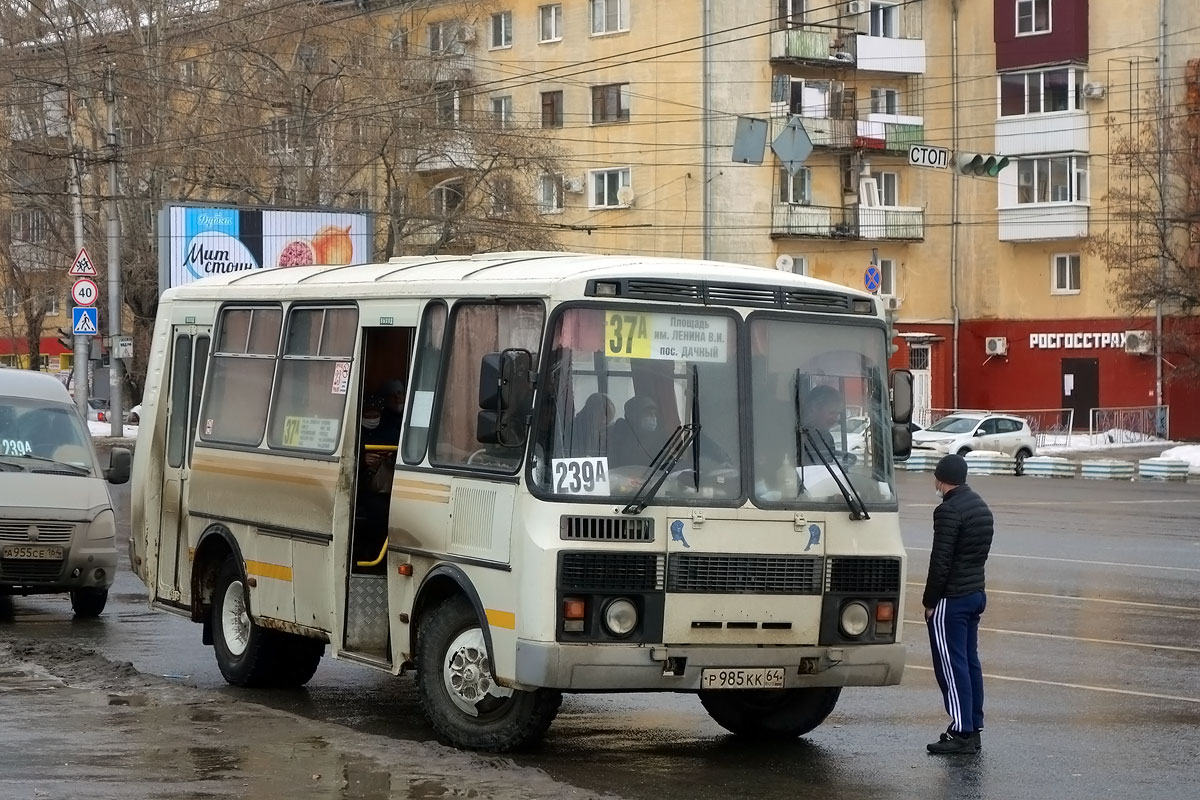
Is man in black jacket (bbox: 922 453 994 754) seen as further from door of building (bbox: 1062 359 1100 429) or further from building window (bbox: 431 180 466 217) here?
door of building (bbox: 1062 359 1100 429)

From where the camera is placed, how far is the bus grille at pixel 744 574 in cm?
918

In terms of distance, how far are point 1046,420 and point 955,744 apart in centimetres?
5018

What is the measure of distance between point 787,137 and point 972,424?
17.2 metres

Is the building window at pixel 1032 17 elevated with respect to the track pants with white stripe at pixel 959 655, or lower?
elevated

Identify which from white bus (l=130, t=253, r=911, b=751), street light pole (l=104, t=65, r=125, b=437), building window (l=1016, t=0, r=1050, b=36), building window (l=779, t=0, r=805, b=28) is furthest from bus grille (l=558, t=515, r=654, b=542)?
building window (l=1016, t=0, r=1050, b=36)

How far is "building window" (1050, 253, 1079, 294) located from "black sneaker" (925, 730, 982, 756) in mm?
52181

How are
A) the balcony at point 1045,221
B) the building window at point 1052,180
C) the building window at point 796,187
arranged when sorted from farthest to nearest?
the building window at point 1052,180, the balcony at point 1045,221, the building window at point 796,187

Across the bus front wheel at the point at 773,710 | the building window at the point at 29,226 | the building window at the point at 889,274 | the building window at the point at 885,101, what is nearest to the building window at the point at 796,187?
the building window at the point at 885,101

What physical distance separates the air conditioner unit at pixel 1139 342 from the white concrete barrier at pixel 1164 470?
52.6 ft

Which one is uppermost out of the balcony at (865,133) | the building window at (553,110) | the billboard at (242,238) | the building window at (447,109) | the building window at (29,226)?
the building window at (553,110)

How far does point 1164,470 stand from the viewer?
41281 mm

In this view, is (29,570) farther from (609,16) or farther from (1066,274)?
(1066,274)

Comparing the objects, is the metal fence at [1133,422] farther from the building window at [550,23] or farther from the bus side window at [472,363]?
the bus side window at [472,363]

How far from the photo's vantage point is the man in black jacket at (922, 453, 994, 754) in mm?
9913
